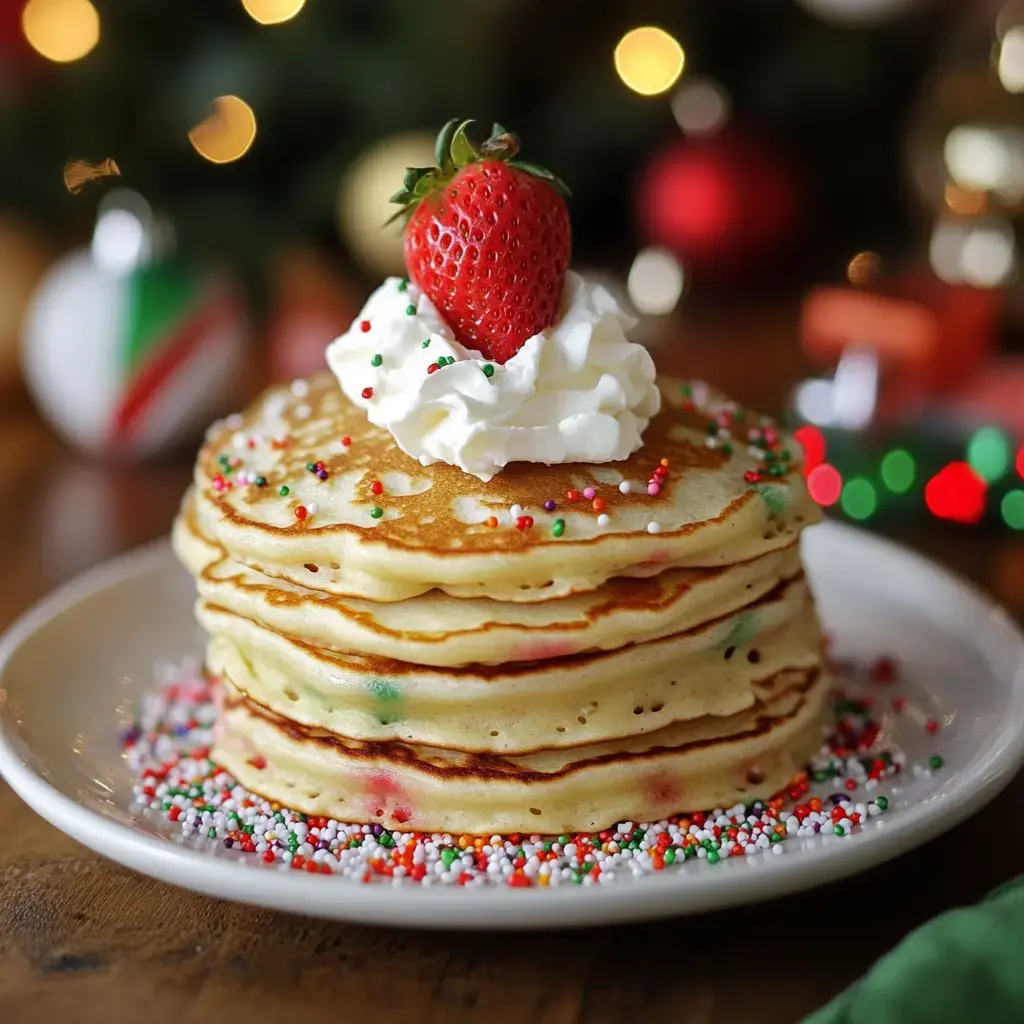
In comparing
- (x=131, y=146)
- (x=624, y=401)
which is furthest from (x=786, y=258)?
(x=624, y=401)

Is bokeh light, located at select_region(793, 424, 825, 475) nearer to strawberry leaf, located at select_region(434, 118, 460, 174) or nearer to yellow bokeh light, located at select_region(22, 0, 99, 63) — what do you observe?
strawberry leaf, located at select_region(434, 118, 460, 174)

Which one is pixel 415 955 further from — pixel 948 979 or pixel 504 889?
pixel 948 979

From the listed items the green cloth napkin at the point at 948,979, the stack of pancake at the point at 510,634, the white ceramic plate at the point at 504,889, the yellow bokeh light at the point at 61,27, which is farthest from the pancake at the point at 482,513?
the yellow bokeh light at the point at 61,27

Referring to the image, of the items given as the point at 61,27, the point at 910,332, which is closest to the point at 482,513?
the point at 910,332

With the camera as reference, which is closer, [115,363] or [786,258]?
[115,363]

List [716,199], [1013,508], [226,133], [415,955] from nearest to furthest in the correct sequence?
[415,955] < [1013,508] < [226,133] < [716,199]

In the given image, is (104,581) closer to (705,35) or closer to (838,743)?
(838,743)
